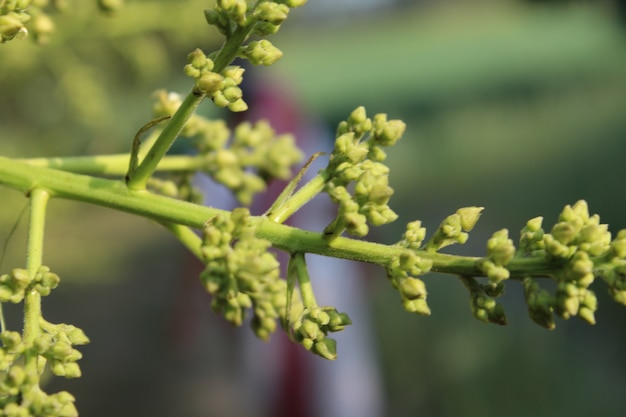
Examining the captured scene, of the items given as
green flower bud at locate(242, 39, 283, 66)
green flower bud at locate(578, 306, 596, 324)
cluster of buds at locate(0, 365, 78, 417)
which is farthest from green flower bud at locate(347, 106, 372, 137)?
cluster of buds at locate(0, 365, 78, 417)

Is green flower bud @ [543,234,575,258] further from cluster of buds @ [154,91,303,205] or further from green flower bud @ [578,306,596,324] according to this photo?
cluster of buds @ [154,91,303,205]

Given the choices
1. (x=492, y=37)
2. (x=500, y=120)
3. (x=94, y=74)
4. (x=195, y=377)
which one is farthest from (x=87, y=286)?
(x=492, y=37)

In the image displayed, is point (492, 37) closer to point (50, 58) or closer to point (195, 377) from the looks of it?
point (195, 377)

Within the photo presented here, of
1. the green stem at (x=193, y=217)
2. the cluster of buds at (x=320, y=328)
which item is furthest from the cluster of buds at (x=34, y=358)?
the cluster of buds at (x=320, y=328)

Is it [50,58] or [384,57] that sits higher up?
[384,57]

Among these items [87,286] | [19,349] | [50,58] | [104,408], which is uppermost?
[87,286]

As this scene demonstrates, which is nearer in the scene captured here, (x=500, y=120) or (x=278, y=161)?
(x=278, y=161)

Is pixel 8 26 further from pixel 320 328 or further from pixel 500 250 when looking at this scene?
pixel 500 250
